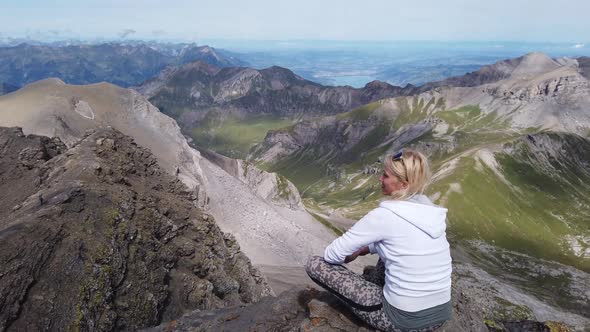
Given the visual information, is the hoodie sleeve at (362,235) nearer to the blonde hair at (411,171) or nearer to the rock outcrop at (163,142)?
the blonde hair at (411,171)

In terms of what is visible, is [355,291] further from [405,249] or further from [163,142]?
[163,142]

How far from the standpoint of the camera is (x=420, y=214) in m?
10.1

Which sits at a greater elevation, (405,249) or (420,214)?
(420,214)

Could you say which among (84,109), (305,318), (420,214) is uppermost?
(420,214)

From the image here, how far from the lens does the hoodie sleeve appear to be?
33.7 feet

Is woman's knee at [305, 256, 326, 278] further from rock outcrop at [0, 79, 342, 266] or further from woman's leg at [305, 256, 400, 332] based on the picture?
rock outcrop at [0, 79, 342, 266]

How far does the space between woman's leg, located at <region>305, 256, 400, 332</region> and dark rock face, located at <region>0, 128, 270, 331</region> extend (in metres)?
12.1

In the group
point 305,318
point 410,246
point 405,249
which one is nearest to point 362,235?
point 405,249

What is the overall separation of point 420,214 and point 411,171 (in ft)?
3.88

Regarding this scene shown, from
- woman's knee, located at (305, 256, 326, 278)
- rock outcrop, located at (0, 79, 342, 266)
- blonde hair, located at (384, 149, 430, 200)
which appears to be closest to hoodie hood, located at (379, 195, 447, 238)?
blonde hair, located at (384, 149, 430, 200)

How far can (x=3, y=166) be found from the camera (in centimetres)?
3375

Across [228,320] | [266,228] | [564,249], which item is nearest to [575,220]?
[564,249]

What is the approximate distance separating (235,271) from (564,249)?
610 ft

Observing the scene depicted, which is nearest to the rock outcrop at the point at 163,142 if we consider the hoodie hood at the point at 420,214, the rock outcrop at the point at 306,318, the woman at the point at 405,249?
the rock outcrop at the point at 306,318
